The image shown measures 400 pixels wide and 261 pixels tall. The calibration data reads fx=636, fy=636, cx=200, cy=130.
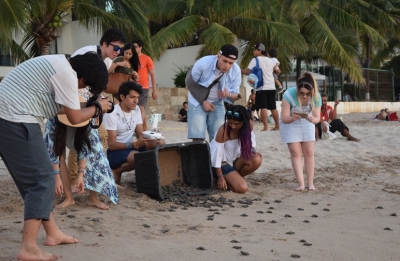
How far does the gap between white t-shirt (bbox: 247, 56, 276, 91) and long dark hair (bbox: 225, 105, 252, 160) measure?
542 cm

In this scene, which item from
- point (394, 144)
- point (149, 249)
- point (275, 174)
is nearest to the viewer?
point (149, 249)

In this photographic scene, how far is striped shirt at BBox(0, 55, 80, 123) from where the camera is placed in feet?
12.7

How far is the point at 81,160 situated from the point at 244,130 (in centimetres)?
217

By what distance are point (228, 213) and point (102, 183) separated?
1.21 m

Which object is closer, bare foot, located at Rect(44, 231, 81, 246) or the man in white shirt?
bare foot, located at Rect(44, 231, 81, 246)

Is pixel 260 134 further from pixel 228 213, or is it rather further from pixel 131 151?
pixel 228 213

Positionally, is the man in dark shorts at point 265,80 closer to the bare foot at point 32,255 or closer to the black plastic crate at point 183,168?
the black plastic crate at point 183,168

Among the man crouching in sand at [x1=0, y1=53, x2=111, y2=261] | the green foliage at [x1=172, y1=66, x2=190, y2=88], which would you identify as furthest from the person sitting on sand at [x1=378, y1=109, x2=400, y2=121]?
the man crouching in sand at [x1=0, y1=53, x2=111, y2=261]

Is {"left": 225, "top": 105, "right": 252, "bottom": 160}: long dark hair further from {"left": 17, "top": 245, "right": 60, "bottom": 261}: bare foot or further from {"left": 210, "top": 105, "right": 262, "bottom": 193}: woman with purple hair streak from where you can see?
{"left": 17, "top": 245, "right": 60, "bottom": 261}: bare foot

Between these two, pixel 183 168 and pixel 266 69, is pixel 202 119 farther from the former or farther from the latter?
pixel 266 69

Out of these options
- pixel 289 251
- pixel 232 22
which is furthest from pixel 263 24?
pixel 289 251

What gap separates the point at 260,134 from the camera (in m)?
12.3

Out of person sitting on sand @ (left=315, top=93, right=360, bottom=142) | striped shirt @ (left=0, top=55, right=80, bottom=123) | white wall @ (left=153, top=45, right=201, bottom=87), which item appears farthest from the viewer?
white wall @ (left=153, top=45, right=201, bottom=87)

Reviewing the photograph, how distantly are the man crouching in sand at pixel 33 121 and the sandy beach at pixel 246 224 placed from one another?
35 cm
